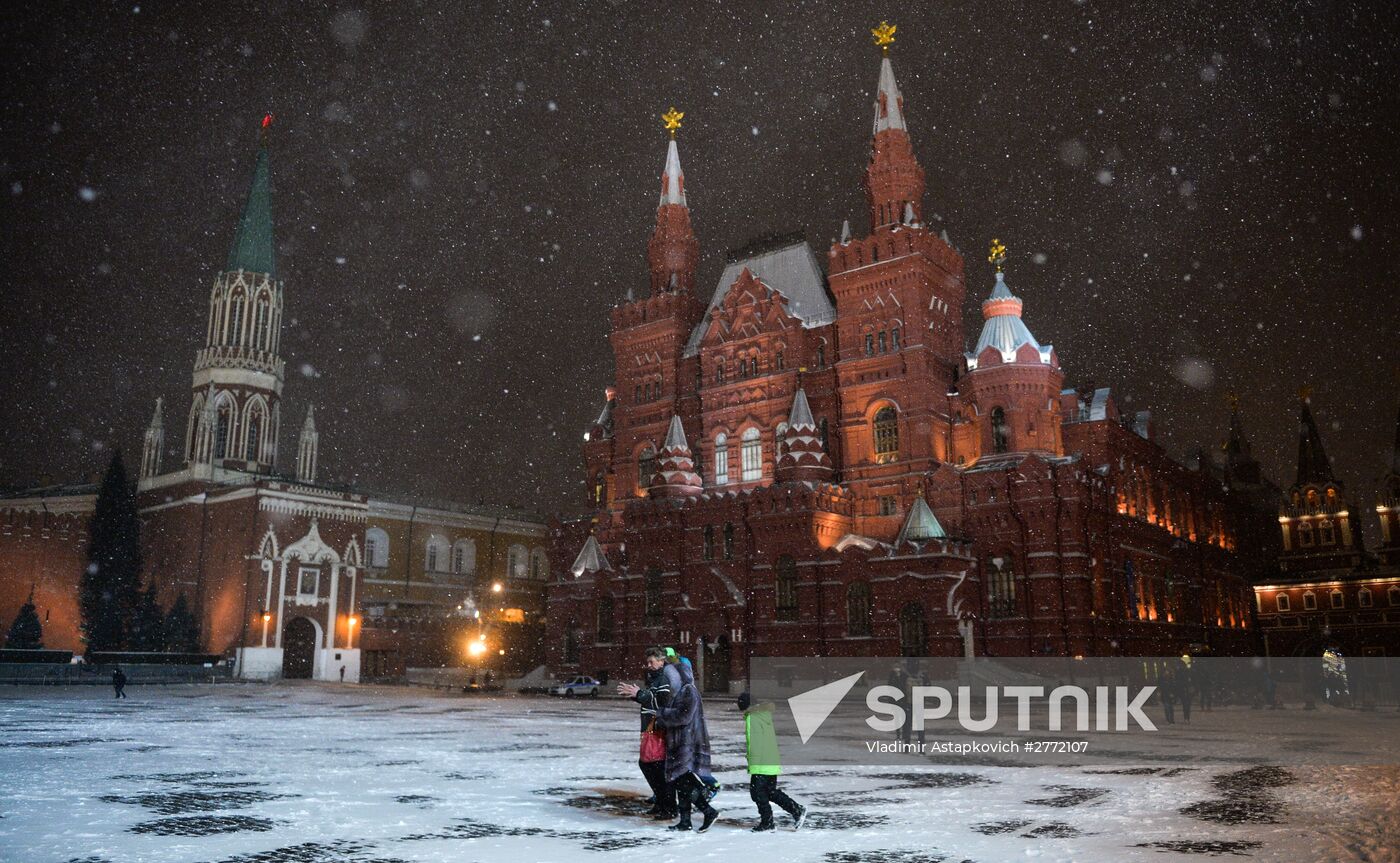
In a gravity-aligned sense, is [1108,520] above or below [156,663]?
above

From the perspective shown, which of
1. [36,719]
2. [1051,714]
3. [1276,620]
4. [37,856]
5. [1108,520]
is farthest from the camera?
[1276,620]

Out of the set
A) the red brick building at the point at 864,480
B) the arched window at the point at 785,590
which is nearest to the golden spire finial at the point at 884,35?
the red brick building at the point at 864,480

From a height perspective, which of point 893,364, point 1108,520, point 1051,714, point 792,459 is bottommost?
point 1051,714

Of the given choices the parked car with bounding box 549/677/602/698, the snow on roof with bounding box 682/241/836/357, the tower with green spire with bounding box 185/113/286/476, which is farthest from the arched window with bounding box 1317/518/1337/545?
the tower with green spire with bounding box 185/113/286/476

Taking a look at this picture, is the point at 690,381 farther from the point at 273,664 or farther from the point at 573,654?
the point at 273,664

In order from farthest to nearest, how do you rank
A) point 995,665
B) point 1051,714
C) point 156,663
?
point 156,663
point 995,665
point 1051,714

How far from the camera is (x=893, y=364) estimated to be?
153ft

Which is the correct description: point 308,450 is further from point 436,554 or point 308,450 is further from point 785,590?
point 785,590

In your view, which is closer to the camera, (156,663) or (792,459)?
(792,459)

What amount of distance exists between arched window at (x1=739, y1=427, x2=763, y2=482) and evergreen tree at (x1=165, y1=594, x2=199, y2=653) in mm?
33428

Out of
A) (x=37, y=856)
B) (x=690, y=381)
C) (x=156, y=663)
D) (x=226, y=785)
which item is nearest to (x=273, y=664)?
(x=156, y=663)

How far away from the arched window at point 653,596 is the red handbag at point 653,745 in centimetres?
3732

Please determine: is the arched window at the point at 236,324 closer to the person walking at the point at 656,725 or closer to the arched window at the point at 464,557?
the arched window at the point at 464,557

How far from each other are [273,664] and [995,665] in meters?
39.7
